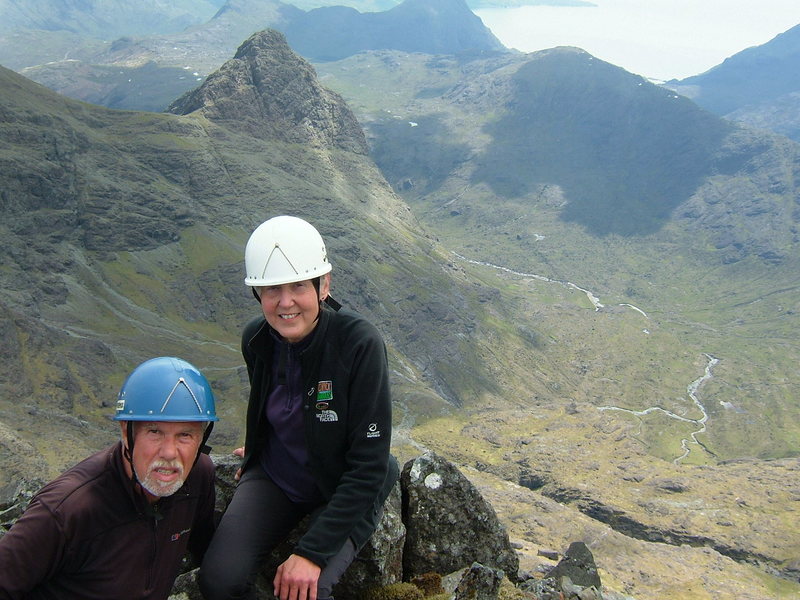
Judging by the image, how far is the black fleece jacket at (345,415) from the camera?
30.8 feet

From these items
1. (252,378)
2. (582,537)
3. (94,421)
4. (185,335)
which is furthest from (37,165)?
(252,378)

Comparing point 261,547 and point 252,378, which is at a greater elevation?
point 252,378

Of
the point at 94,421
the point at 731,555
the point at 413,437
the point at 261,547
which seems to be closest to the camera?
the point at 261,547

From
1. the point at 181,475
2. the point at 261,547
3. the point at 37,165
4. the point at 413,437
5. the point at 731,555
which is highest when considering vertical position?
the point at 37,165

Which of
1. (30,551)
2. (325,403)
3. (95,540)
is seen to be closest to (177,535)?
(95,540)

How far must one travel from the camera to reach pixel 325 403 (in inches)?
376

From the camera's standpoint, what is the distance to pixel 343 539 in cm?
942

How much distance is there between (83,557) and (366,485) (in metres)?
3.98

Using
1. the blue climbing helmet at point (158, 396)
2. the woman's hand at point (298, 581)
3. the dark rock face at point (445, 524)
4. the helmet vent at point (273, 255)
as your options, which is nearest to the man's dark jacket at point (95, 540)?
the blue climbing helmet at point (158, 396)

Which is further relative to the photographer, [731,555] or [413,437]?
[413,437]

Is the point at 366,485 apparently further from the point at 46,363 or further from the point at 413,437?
the point at 413,437

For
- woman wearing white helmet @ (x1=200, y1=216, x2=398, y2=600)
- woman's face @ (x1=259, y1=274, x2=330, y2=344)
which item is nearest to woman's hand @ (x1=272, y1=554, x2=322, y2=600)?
woman wearing white helmet @ (x1=200, y1=216, x2=398, y2=600)

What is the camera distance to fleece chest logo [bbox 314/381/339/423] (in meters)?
9.49

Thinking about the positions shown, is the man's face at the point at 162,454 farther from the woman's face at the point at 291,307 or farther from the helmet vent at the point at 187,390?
the woman's face at the point at 291,307
